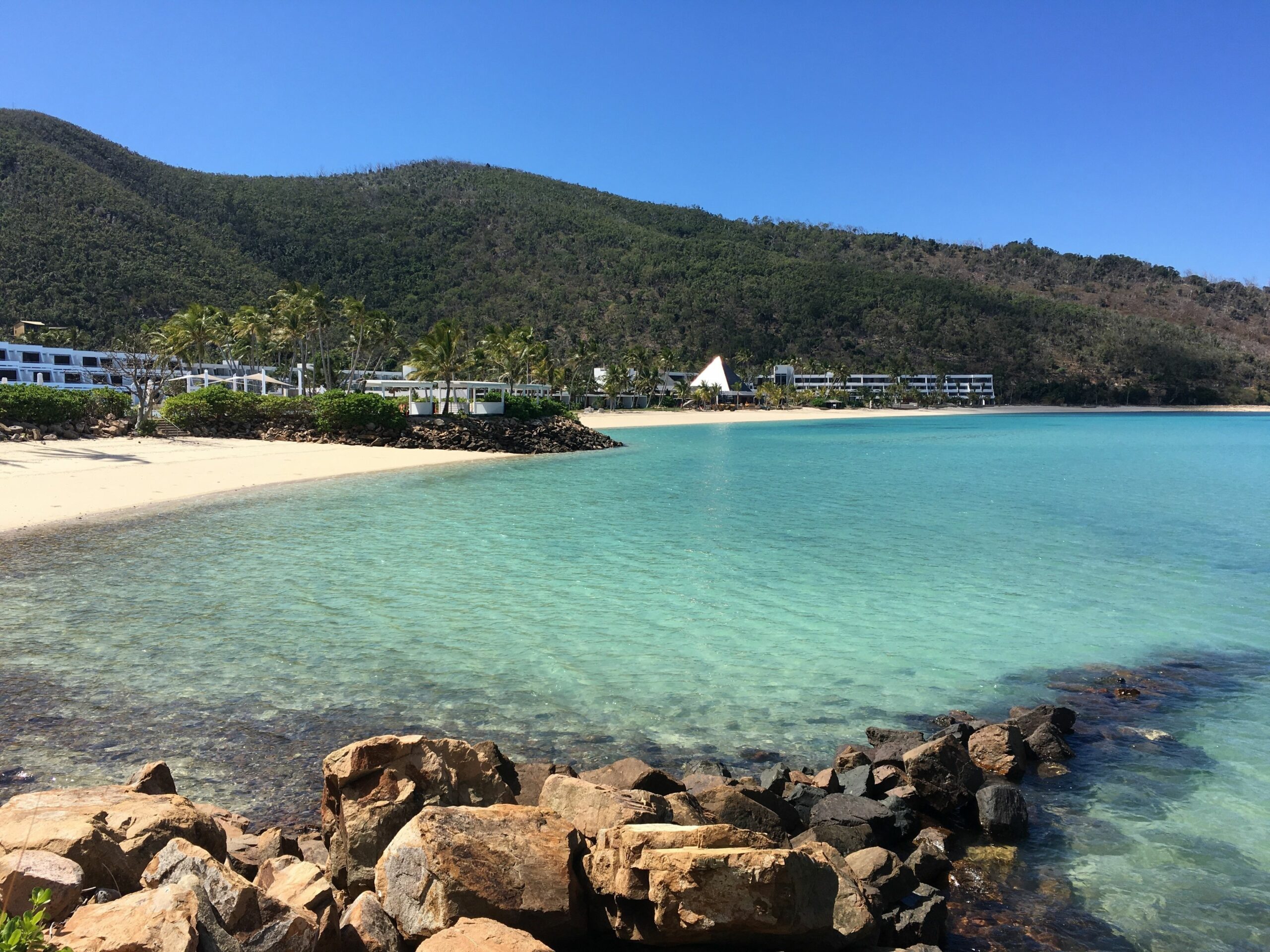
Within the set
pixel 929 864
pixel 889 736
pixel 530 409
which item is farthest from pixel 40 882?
pixel 530 409

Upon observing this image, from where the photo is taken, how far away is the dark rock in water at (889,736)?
7.57 metres

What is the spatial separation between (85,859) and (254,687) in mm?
5478

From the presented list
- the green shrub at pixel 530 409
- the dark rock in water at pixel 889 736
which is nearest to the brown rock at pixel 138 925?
the dark rock in water at pixel 889 736

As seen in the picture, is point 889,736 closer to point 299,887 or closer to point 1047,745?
point 1047,745

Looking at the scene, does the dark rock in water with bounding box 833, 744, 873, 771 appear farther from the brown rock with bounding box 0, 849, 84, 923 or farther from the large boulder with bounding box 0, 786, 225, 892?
the brown rock with bounding box 0, 849, 84, 923

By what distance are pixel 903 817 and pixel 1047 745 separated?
227 cm

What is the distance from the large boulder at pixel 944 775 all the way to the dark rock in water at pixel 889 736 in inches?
28.5

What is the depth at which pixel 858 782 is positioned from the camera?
6527mm

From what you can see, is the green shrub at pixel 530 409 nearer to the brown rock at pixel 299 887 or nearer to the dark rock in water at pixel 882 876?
the dark rock in water at pixel 882 876

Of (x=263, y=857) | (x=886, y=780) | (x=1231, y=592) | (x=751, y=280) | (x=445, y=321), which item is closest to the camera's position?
(x=263, y=857)

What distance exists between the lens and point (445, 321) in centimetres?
5272

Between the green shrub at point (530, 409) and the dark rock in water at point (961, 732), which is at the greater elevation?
the green shrub at point (530, 409)

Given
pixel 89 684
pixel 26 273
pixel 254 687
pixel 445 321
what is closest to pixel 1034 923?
pixel 254 687

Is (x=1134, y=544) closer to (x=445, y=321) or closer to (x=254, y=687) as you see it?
(x=254, y=687)
